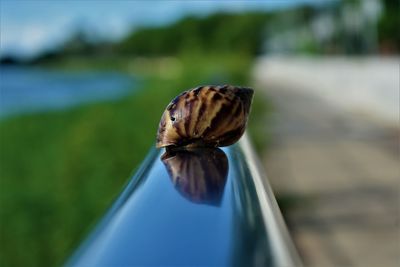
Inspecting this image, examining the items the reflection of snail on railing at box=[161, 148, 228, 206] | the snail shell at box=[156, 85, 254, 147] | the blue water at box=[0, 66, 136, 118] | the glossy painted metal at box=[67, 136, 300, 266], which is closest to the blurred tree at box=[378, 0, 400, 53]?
the blue water at box=[0, 66, 136, 118]

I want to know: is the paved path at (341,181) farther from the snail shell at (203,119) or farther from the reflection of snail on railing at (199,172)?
the reflection of snail on railing at (199,172)

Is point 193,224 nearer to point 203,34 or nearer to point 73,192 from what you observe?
point 73,192

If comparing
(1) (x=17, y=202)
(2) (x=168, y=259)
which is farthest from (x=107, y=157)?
(2) (x=168, y=259)

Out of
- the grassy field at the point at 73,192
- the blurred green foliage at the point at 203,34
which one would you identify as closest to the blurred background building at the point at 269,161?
the grassy field at the point at 73,192

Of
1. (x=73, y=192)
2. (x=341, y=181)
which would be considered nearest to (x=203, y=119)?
(x=73, y=192)

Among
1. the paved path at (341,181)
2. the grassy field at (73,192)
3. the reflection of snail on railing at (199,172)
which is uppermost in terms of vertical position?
the reflection of snail on railing at (199,172)

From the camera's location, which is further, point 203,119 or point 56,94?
point 56,94

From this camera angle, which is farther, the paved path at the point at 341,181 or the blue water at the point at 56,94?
the blue water at the point at 56,94
